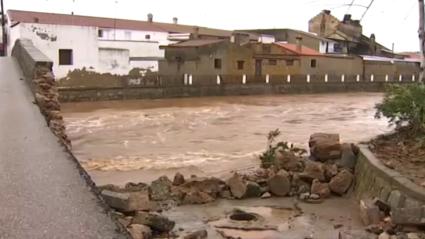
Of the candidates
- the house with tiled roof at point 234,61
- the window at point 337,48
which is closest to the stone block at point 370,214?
the house with tiled roof at point 234,61

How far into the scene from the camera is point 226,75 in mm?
45719

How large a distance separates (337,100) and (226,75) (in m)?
9.01

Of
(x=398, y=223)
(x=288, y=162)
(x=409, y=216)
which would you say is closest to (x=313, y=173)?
(x=288, y=162)

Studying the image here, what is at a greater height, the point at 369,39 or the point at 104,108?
the point at 369,39

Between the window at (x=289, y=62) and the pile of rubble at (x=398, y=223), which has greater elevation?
the window at (x=289, y=62)

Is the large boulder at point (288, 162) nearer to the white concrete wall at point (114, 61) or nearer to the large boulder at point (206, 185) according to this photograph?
the large boulder at point (206, 185)

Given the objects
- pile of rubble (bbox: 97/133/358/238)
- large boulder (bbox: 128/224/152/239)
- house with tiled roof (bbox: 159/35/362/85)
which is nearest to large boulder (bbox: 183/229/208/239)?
large boulder (bbox: 128/224/152/239)

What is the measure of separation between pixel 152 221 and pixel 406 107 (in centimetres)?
570

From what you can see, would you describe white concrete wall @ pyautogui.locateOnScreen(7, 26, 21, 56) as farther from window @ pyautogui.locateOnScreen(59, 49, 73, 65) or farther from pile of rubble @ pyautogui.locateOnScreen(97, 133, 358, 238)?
pile of rubble @ pyautogui.locateOnScreen(97, 133, 358, 238)

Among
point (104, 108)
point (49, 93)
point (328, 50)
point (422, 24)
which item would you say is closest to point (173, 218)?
point (49, 93)

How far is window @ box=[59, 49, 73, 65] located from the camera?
3681cm

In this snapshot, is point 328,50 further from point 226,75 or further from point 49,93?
point 49,93

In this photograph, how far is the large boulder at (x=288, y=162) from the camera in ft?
39.4

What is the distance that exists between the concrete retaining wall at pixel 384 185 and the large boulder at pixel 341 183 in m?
0.18
